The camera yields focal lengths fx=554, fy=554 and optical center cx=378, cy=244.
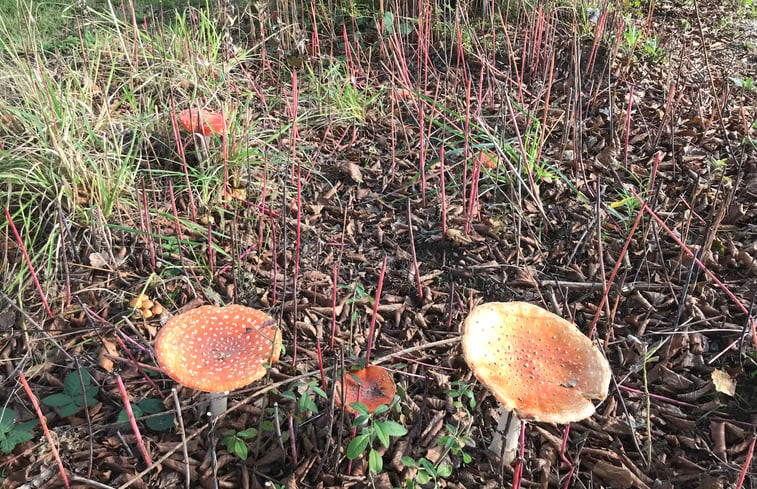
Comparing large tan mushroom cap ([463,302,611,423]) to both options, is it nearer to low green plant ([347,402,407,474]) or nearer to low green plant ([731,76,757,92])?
low green plant ([347,402,407,474])

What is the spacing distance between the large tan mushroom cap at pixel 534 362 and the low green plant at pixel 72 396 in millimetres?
1515

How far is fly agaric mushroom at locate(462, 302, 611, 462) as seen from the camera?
1.71m

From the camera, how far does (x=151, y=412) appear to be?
218cm

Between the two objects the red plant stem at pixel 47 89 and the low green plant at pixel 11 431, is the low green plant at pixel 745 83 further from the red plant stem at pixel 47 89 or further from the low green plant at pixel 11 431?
the low green plant at pixel 11 431

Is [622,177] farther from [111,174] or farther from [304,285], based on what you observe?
[111,174]

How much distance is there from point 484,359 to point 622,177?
7.35ft

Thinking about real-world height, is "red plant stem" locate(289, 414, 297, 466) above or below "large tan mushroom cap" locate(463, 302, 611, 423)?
below

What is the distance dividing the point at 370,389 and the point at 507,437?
524 mm

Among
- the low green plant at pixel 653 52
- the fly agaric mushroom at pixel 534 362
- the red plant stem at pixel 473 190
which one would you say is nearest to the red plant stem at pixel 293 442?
the fly agaric mushroom at pixel 534 362

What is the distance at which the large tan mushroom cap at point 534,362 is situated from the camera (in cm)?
171

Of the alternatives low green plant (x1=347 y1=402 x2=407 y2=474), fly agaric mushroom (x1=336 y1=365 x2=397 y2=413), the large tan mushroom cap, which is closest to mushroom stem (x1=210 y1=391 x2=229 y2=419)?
fly agaric mushroom (x1=336 y1=365 x2=397 y2=413)

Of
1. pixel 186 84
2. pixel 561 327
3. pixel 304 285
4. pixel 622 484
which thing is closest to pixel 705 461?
pixel 622 484

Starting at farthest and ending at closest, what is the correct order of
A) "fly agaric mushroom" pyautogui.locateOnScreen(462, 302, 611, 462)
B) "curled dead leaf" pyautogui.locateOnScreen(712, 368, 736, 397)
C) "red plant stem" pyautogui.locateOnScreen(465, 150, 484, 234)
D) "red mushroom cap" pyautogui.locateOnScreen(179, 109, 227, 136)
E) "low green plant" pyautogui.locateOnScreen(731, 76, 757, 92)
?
"low green plant" pyautogui.locateOnScreen(731, 76, 757, 92), "red mushroom cap" pyautogui.locateOnScreen(179, 109, 227, 136), "red plant stem" pyautogui.locateOnScreen(465, 150, 484, 234), "curled dead leaf" pyautogui.locateOnScreen(712, 368, 736, 397), "fly agaric mushroom" pyautogui.locateOnScreen(462, 302, 611, 462)

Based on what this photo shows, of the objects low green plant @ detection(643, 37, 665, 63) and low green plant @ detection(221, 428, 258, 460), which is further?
low green plant @ detection(643, 37, 665, 63)
